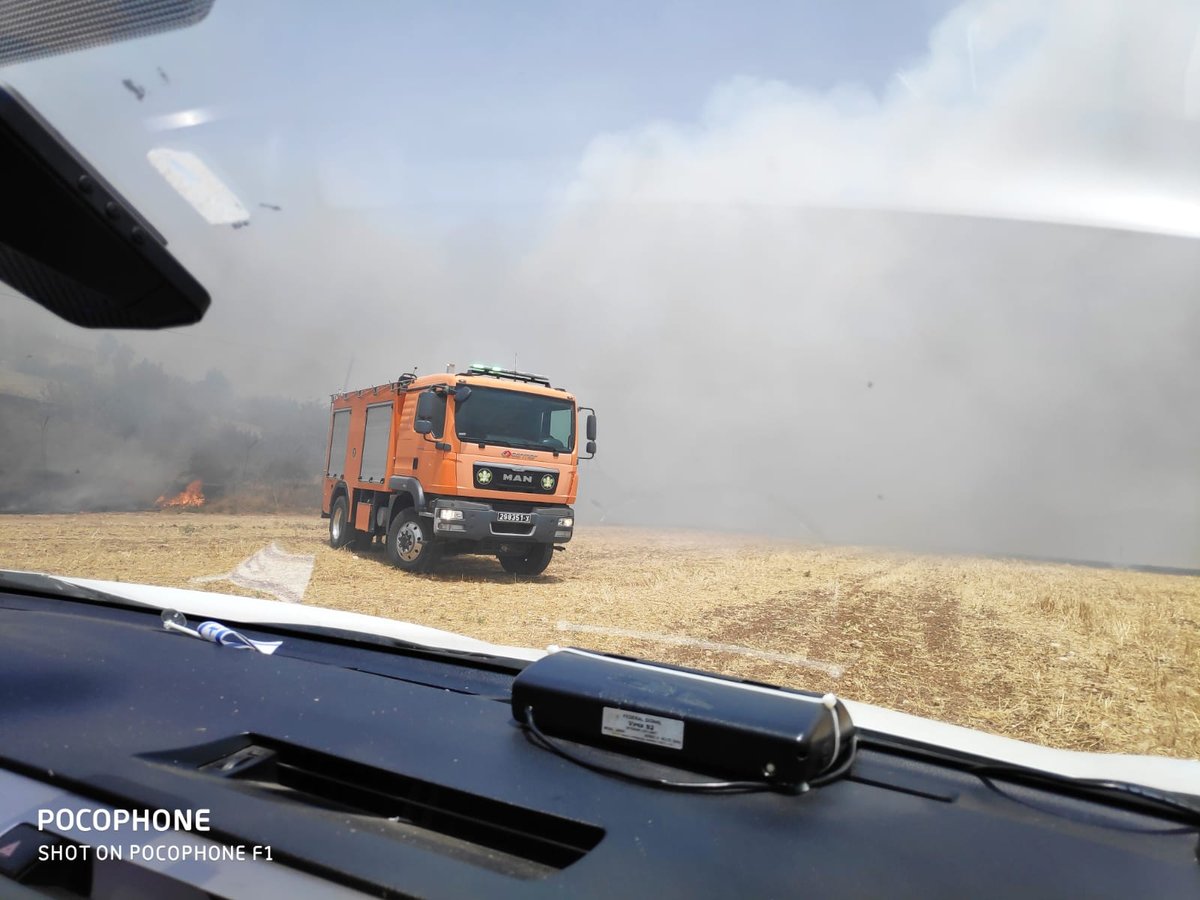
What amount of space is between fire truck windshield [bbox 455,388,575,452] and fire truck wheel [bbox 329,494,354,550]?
3.40ft

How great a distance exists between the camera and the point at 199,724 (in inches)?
89.7

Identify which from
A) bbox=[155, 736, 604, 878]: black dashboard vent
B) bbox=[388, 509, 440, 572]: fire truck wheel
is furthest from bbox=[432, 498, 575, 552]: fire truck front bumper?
bbox=[155, 736, 604, 878]: black dashboard vent

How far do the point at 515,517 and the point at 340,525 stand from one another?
50.0 inches

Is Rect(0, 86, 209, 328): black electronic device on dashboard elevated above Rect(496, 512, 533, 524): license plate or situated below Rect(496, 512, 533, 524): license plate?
above

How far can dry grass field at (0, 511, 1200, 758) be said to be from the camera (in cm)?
247

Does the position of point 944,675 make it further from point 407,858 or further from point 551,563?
point 551,563

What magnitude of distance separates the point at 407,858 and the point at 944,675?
192 centimetres

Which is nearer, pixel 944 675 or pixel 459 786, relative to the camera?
pixel 459 786

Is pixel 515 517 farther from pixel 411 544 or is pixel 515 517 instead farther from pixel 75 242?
pixel 75 242

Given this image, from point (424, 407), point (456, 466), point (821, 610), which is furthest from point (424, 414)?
point (821, 610)

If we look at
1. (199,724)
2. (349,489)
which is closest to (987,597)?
(199,724)

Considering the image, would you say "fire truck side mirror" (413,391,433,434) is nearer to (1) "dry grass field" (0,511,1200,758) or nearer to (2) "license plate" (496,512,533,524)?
(2) "license plate" (496,512,533,524)

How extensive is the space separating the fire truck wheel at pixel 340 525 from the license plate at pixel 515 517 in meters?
1.04

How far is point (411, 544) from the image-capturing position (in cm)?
583
